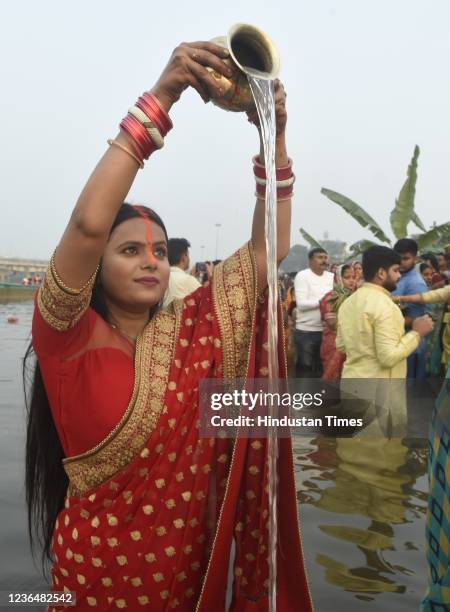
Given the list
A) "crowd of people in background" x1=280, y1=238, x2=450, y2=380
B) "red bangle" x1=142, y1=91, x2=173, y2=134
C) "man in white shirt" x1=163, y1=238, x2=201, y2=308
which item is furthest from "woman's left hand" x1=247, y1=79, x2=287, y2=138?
"crowd of people in background" x1=280, y1=238, x2=450, y2=380

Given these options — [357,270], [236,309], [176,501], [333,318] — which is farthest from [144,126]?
[357,270]

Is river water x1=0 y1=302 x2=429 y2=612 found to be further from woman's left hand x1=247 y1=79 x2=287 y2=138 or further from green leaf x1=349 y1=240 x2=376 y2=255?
green leaf x1=349 y1=240 x2=376 y2=255

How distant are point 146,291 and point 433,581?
3.56ft

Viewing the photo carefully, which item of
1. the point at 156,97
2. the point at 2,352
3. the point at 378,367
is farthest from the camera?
the point at 2,352

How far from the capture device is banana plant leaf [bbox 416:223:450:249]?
9320mm

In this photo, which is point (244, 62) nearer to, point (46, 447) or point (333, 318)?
point (46, 447)

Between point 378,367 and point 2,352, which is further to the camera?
point 2,352

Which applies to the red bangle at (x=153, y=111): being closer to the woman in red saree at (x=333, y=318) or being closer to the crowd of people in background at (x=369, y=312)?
the crowd of people in background at (x=369, y=312)

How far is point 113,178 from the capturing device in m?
1.56

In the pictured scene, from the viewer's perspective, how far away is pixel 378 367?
464 cm

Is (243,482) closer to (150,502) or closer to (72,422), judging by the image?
(150,502)

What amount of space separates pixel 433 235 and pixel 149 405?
841 cm

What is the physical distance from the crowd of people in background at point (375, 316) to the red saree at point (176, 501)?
9.04ft

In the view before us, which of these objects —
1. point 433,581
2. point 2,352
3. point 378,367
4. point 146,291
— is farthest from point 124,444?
point 2,352
